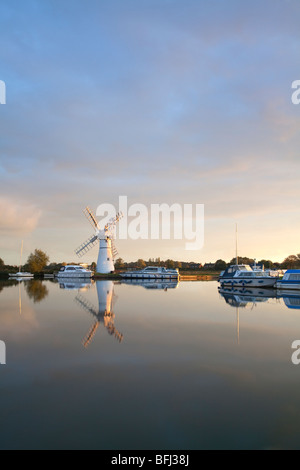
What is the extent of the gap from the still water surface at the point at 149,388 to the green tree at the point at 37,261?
106 m

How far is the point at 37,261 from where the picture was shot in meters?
119

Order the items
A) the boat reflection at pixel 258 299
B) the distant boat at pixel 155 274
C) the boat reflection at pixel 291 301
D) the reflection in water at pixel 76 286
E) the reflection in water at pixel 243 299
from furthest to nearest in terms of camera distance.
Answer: the distant boat at pixel 155 274
the reflection in water at pixel 76 286
the boat reflection at pixel 258 299
the boat reflection at pixel 291 301
the reflection in water at pixel 243 299

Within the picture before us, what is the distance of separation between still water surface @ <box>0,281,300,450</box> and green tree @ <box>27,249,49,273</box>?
10605 centimetres

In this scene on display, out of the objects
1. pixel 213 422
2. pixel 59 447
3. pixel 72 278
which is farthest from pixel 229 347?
pixel 72 278

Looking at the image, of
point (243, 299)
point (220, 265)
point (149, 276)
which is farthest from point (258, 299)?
point (220, 265)

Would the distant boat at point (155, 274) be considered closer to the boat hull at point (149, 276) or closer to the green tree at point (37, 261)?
the boat hull at point (149, 276)

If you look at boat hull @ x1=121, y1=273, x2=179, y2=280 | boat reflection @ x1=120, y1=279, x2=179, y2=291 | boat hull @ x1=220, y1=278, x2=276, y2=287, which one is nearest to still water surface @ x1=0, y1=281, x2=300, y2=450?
boat hull @ x1=220, y1=278, x2=276, y2=287

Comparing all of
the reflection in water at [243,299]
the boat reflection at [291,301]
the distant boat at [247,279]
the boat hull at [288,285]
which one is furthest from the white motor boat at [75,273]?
the boat reflection at [291,301]

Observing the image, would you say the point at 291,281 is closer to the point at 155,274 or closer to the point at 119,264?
the point at 155,274

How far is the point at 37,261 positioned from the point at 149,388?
118m

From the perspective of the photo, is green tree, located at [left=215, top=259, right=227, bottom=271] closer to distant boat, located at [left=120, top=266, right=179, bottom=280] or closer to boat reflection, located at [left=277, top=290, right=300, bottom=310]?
distant boat, located at [left=120, top=266, right=179, bottom=280]

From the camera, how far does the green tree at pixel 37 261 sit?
4574 inches

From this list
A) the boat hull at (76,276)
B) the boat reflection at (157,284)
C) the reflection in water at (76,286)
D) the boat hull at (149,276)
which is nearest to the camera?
the reflection in water at (76,286)
